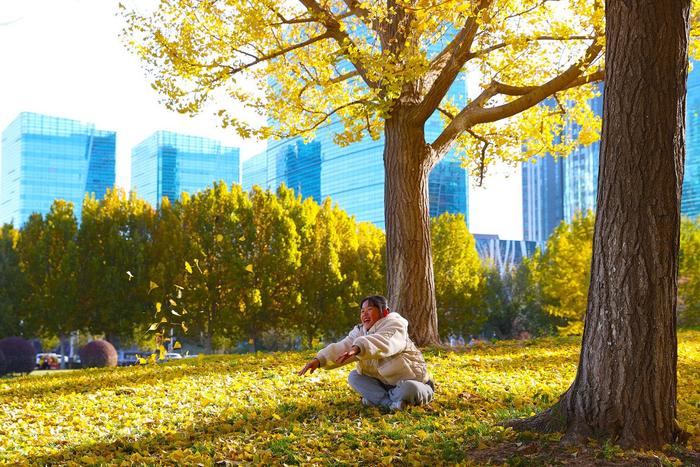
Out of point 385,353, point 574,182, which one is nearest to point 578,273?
point 385,353

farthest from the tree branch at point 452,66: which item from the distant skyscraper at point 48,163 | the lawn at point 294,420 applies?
the distant skyscraper at point 48,163

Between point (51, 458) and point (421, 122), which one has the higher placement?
point (421, 122)

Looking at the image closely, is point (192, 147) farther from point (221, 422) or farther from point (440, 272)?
point (221, 422)

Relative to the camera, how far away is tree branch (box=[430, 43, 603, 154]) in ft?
35.6

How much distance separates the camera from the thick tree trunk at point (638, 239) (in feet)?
15.1

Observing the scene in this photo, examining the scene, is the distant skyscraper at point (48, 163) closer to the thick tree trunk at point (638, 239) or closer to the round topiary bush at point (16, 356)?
the round topiary bush at point (16, 356)

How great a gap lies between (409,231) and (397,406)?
17.0 feet

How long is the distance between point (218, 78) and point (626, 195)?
26.4 ft

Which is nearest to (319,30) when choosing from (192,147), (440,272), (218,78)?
(218,78)

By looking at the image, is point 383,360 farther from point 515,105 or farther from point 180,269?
point 180,269

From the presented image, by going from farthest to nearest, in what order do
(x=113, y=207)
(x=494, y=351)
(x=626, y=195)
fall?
(x=113, y=207) < (x=494, y=351) < (x=626, y=195)

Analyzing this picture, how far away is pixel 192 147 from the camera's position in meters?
179

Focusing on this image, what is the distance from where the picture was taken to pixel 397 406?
19.4 ft

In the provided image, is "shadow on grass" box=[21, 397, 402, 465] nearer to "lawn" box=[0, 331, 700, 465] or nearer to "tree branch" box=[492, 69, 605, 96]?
"lawn" box=[0, 331, 700, 465]
